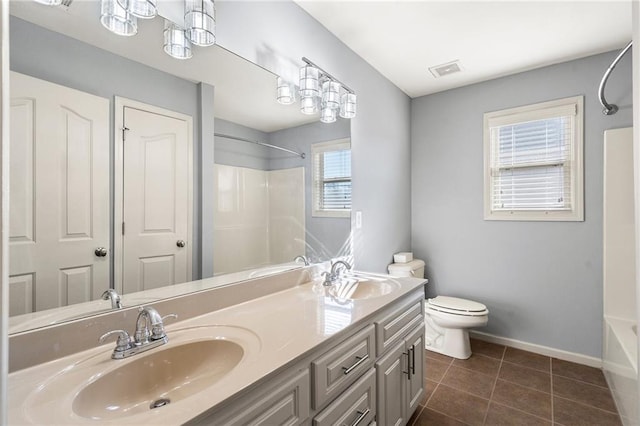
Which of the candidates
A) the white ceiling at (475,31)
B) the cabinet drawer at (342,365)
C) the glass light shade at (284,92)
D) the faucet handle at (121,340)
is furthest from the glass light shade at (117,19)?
the cabinet drawer at (342,365)

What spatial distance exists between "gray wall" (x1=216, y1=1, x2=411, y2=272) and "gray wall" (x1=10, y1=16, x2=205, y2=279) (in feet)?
1.24

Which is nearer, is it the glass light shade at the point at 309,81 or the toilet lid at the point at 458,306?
the glass light shade at the point at 309,81

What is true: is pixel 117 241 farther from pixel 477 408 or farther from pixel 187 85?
pixel 477 408

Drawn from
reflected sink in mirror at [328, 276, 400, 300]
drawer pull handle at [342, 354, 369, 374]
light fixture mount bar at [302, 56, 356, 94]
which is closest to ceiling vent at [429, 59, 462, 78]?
light fixture mount bar at [302, 56, 356, 94]

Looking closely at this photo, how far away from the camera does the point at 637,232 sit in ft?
2.25

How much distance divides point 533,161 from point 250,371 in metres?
2.89

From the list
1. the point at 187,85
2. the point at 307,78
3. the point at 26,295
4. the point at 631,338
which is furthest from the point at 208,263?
the point at 631,338

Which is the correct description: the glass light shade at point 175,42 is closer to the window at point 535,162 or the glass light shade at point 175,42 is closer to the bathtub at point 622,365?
the bathtub at point 622,365

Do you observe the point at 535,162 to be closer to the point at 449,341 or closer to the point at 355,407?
the point at 449,341

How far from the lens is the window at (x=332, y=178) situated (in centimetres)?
197

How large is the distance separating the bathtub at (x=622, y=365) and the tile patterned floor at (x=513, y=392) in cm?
10

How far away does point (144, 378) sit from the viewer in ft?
2.89

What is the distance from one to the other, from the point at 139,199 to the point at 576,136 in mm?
3114

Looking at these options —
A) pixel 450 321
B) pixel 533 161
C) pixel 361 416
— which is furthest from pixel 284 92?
pixel 533 161
